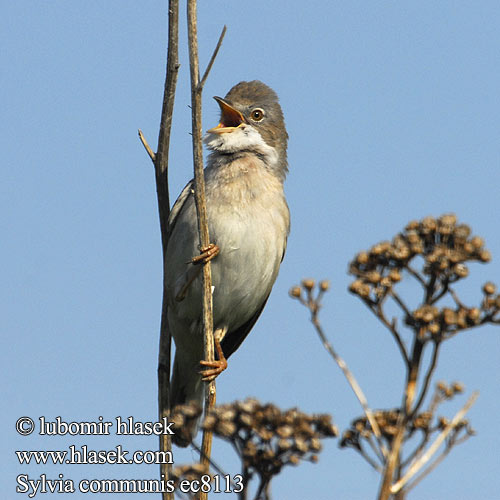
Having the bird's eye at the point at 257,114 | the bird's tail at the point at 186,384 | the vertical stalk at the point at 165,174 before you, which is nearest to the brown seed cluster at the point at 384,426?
the vertical stalk at the point at 165,174

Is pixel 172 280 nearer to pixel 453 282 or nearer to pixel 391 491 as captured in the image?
pixel 453 282

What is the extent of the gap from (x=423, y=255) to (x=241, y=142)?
3562 millimetres

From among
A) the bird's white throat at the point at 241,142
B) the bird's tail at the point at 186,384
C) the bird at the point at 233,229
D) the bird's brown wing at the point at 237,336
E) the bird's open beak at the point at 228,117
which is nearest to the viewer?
the bird at the point at 233,229

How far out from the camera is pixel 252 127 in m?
6.32

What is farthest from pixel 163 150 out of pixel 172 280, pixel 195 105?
pixel 172 280

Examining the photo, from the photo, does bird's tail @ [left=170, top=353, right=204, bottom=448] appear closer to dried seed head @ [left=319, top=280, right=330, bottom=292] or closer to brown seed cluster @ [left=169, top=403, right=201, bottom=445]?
brown seed cluster @ [left=169, top=403, right=201, bottom=445]

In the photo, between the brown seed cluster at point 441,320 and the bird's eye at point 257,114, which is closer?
the brown seed cluster at point 441,320

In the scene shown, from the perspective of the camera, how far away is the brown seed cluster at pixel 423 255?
261 centimetres

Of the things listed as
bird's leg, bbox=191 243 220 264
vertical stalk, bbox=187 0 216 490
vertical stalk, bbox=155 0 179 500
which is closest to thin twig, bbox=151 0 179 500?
vertical stalk, bbox=155 0 179 500

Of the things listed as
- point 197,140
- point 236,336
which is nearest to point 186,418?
point 197,140

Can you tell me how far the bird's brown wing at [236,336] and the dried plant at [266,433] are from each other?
4077mm

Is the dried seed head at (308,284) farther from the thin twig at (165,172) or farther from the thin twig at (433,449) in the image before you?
the thin twig at (165,172)

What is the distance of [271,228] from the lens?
6027 mm

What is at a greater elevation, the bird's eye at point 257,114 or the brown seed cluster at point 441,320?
the bird's eye at point 257,114
